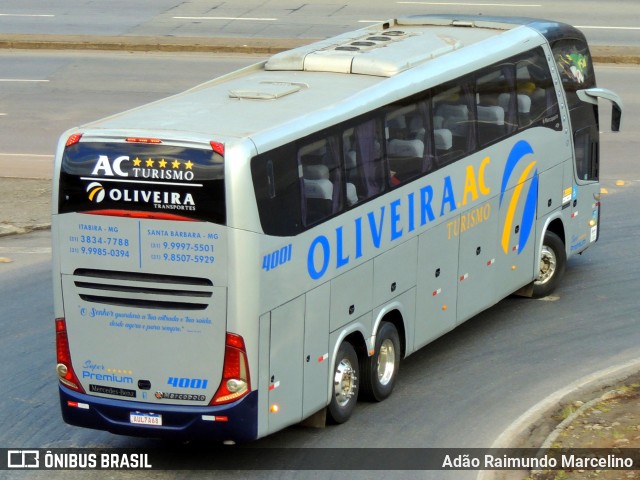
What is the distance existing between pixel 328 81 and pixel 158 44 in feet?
61.4

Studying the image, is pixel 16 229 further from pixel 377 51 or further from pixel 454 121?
pixel 454 121

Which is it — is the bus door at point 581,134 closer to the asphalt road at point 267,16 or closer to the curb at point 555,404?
the curb at point 555,404

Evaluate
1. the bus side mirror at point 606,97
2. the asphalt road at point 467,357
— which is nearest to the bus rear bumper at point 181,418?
the asphalt road at point 467,357

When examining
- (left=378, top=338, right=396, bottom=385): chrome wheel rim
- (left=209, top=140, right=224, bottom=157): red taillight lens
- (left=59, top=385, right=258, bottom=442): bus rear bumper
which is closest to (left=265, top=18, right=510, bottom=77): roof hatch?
(left=378, top=338, right=396, bottom=385): chrome wheel rim

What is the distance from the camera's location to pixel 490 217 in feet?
51.1

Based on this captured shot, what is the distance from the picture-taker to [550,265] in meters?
17.4

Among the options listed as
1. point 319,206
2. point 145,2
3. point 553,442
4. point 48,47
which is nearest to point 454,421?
point 553,442

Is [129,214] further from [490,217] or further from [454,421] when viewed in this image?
[490,217]

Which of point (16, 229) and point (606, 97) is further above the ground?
point (606, 97)

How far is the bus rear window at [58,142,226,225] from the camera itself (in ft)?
36.8

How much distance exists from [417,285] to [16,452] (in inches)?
176

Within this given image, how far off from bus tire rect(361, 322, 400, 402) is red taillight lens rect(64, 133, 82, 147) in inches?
150

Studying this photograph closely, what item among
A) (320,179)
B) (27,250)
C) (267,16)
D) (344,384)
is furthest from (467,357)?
(267,16)

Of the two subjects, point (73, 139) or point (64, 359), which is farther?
point (64, 359)
